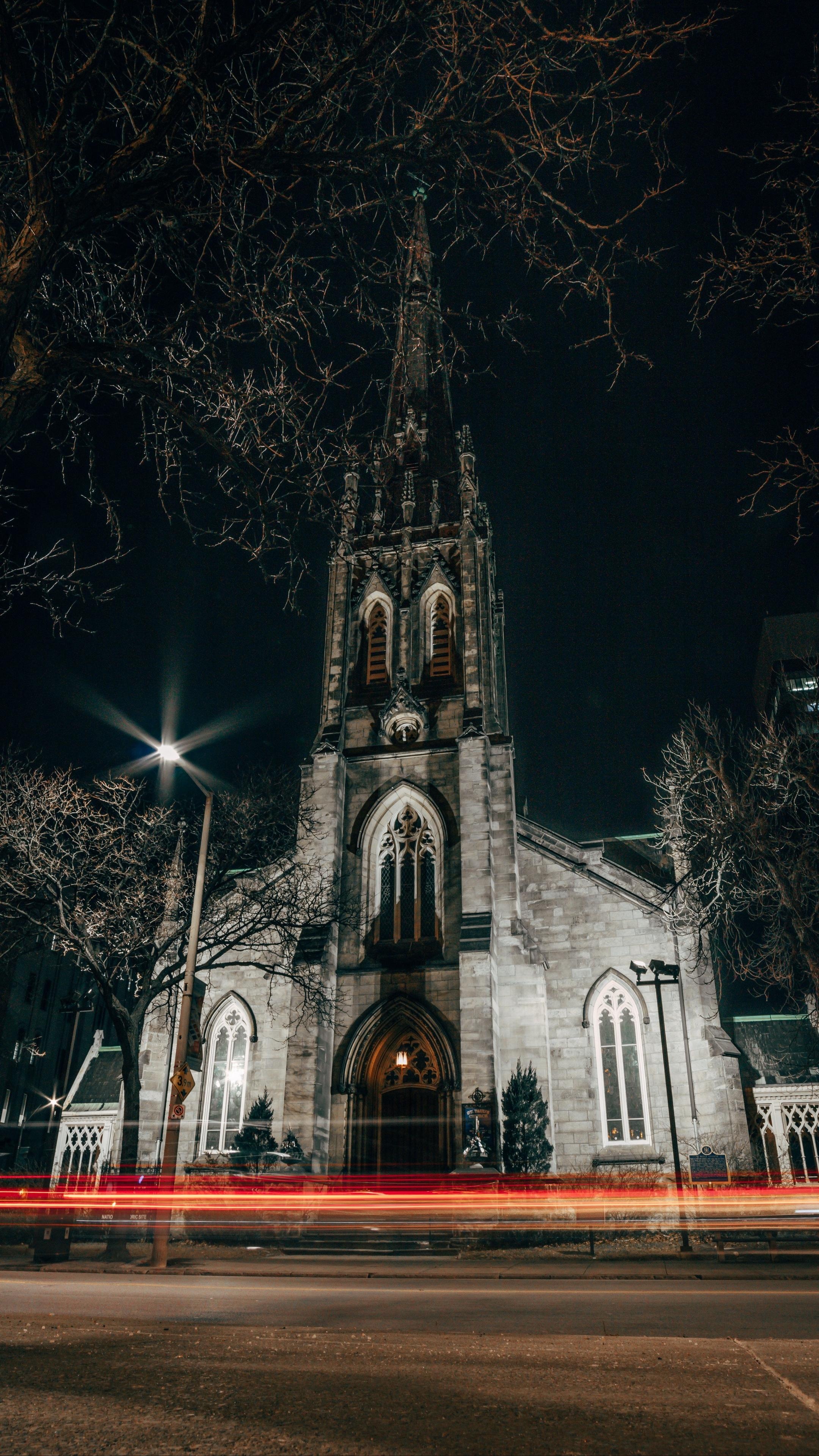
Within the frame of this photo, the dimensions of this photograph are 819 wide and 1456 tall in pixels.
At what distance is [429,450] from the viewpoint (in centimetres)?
3644

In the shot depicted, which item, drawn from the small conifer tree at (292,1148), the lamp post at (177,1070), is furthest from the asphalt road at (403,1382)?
the small conifer tree at (292,1148)

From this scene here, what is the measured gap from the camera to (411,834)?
27.2 m

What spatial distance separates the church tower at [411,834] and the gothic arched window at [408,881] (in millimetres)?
47

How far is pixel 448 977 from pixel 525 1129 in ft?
14.2

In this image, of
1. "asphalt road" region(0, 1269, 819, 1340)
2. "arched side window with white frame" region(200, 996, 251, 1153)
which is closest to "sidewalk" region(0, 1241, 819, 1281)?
"asphalt road" region(0, 1269, 819, 1340)

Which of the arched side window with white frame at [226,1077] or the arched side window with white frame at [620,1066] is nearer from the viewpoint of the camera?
the arched side window with white frame at [620,1066]

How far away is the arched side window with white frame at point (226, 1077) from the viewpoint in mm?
25000

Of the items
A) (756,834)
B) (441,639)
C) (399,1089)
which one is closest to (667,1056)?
(756,834)

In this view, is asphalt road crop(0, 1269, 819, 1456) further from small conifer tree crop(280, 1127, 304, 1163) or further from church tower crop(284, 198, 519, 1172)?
church tower crop(284, 198, 519, 1172)

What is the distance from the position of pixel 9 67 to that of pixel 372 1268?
50.5 ft

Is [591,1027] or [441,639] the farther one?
[441,639]

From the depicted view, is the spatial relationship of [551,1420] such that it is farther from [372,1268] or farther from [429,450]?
[429,450]

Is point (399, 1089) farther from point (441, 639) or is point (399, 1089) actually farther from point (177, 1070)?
point (441, 639)

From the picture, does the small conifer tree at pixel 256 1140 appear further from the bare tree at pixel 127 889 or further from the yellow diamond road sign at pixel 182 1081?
the yellow diamond road sign at pixel 182 1081
